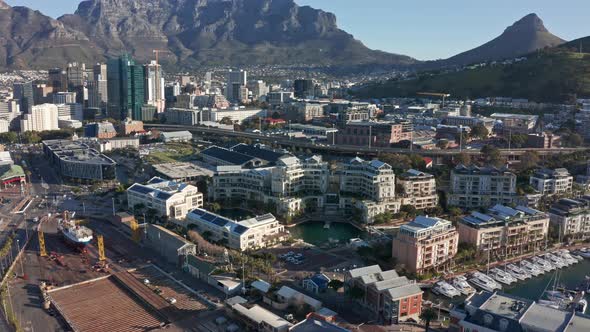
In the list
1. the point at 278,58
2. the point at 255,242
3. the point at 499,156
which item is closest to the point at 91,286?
the point at 255,242

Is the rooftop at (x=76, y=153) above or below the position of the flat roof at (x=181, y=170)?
above

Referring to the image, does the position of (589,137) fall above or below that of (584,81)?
below

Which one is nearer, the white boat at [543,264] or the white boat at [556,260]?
the white boat at [543,264]

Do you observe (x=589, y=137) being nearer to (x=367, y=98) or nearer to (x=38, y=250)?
(x=367, y=98)

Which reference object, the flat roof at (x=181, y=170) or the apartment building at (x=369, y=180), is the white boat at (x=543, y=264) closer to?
the apartment building at (x=369, y=180)

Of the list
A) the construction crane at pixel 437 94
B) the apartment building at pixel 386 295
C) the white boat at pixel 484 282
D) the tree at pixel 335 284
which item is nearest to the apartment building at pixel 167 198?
the tree at pixel 335 284
